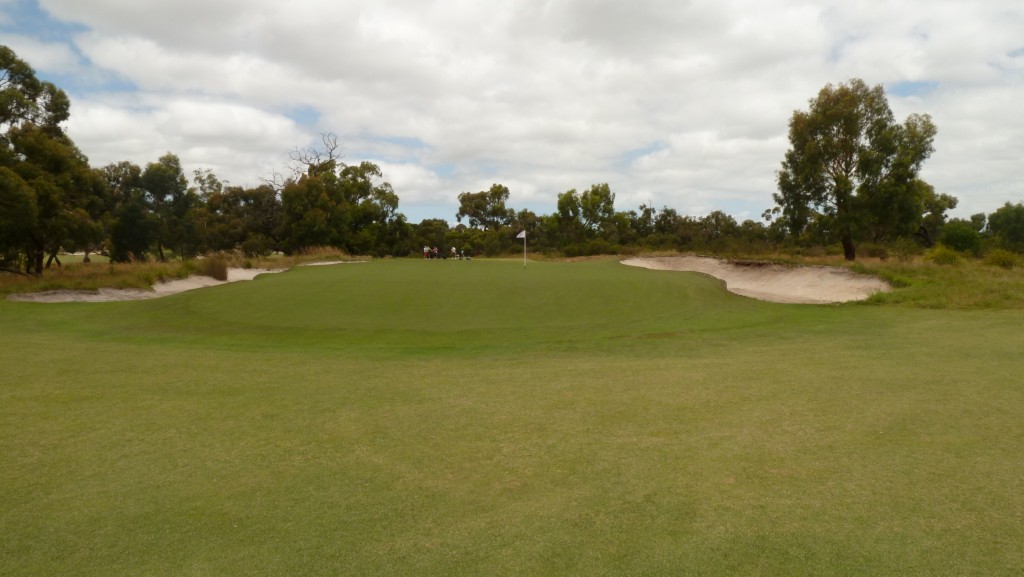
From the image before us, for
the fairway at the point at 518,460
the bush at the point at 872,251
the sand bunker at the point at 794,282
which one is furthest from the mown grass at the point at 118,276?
the bush at the point at 872,251

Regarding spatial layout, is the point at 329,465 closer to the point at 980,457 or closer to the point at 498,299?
the point at 980,457

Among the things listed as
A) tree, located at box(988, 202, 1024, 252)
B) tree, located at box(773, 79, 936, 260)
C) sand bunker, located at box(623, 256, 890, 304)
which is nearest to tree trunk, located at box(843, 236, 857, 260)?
tree, located at box(773, 79, 936, 260)

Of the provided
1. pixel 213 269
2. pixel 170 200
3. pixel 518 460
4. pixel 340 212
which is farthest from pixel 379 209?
pixel 518 460

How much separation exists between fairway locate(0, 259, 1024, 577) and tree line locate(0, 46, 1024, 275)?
62.7 ft

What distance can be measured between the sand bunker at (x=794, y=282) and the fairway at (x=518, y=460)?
30.2ft

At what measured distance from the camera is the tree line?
2506 cm

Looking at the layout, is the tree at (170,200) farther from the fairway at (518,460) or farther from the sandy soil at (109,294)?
the fairway at (518,460)

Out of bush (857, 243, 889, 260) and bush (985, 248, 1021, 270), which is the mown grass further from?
bush (857, 243, 889, 260)

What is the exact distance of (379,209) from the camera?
6525 centimetres

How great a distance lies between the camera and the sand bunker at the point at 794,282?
19.8 metres

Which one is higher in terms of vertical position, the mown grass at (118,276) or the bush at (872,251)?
the bush at (872,251)

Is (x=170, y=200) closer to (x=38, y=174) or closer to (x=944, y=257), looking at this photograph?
(x=38, y=174)

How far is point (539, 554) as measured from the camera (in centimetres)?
333

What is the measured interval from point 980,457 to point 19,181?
94.2ft
